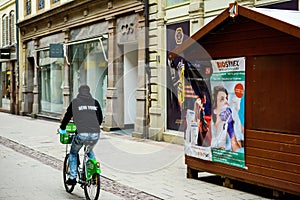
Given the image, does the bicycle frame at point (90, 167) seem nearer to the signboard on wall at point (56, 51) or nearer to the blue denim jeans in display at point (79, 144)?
the blue denim jeans in display at point (79, 144)

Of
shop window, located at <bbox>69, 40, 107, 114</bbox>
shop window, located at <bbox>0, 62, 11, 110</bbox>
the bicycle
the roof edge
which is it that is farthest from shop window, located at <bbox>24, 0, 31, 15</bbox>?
the bicycle

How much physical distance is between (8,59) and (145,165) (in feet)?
70.4

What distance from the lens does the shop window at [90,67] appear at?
18422 mm

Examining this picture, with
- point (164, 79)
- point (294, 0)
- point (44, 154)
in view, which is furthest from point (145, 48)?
point (294, 0)

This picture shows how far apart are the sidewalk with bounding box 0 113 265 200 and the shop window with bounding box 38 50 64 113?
235 inches

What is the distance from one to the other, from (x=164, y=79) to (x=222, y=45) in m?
6.50

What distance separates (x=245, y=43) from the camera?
7105mm

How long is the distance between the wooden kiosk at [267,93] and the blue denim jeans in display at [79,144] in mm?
2094

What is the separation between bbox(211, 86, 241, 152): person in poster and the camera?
729 centimetres

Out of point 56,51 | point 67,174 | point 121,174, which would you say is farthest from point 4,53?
point 67,174

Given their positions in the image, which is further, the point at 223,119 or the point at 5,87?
the point at 5,87

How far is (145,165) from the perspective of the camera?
1008 centimetres

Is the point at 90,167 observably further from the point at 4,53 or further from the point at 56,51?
the point at 4,53

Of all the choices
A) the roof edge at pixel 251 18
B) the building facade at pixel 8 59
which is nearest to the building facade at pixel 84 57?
the building facade at pixel 8 59
